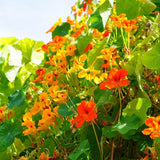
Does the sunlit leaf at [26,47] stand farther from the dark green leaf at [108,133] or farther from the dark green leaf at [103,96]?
the dark green leaf at [108,133]

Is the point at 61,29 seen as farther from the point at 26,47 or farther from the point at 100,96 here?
the point at 100,96

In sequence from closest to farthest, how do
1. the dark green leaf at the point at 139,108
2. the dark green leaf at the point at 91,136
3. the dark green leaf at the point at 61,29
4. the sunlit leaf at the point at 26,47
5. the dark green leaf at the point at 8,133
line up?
the dark green leaf at the point at 139,108 → the dark green leaf at the point at 91,136 → the dark green leaf at the point at 8,133 → the dark green leaf at the point at 61,29 → the sunlit leaf at the point at 26,47

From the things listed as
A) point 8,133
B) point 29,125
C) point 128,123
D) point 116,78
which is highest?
point 116,78

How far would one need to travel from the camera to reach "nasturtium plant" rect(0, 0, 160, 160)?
2.73 feet

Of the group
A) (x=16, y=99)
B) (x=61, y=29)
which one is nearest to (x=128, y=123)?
(x=16, y=99)

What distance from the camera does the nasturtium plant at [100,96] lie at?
83 centimetres

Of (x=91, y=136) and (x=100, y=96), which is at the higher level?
(x=100, y=96)

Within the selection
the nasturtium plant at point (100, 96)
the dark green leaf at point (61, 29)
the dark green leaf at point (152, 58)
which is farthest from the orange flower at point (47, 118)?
the dark green leaf at point (61, 29)

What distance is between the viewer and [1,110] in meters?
1.34

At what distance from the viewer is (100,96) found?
950 millimetres

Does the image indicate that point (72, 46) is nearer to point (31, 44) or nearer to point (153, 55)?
point (153, 55)

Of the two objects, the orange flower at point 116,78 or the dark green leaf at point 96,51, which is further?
the dark green leaf at point 96,51

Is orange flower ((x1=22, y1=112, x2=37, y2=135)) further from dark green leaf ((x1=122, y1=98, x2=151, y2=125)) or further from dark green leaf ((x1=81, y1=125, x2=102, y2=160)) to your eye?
dark green leaf ((x1=122, y1=98, x2=151, y2=125))

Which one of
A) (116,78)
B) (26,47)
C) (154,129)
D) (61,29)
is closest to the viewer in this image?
(154,129)
